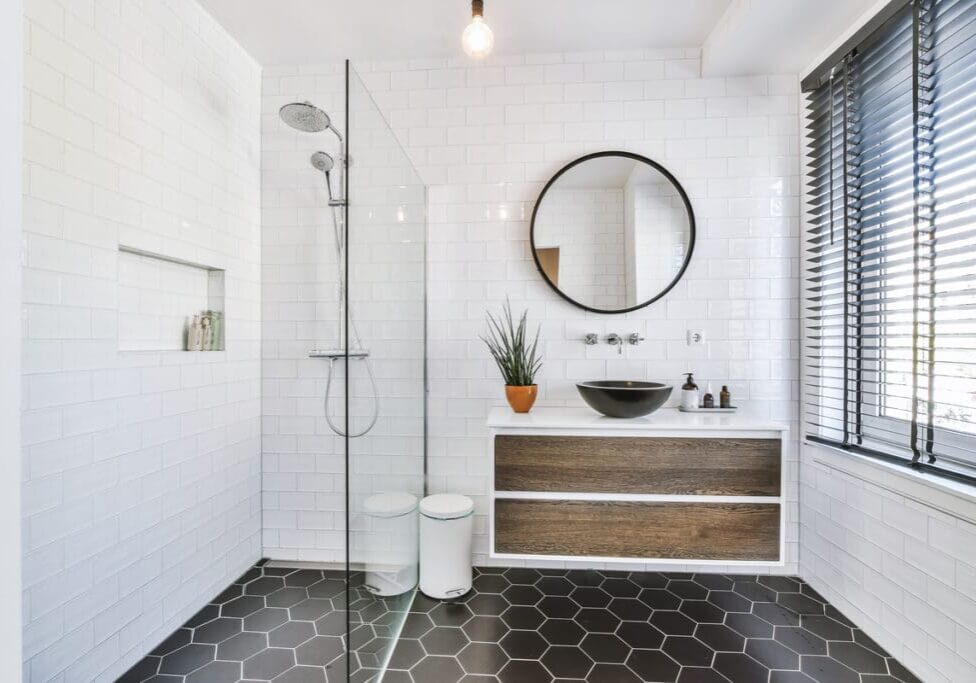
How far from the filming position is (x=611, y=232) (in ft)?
8.32

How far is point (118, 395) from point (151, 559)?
0.67 metres

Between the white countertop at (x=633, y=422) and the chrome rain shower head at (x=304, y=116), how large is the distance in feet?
4.94

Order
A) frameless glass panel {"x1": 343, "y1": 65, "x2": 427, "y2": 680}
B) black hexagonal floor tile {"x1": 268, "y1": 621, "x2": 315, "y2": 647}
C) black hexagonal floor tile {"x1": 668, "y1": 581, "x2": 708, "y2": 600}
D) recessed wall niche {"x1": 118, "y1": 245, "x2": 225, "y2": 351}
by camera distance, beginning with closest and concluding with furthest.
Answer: frameless glass panel {"x1": 343, "y1": 65, "x2": 427, "y2": 680} → recessed wall niche {"x1": 118, "y1": 245, "x2": 225, "y2": 351} → black hexagonal floor tile {"x1": 268, "y1": 621, "x2": 315, "y2": 647} → black hexagonal floor tile {"x1": 668, "y1": 581, "x2": 708, "y2": 600}

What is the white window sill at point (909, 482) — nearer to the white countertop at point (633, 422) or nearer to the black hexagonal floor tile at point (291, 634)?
the white countertop at point (633, 422)

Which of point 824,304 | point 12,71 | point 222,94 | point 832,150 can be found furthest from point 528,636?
point 222,94

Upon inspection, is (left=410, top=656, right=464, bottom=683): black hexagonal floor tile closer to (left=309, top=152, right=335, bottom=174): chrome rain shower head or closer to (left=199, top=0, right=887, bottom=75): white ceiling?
(left=309, top=152, right=335, bottom=174): chrome rain shower head

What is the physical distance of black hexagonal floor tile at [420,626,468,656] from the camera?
6.23ft

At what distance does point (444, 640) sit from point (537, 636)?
385mm

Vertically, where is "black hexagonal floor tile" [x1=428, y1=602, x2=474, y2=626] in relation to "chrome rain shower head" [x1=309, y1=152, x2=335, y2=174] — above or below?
below

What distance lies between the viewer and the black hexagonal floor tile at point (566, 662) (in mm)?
1769

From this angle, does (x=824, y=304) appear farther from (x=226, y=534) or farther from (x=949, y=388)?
(x=226, y=534)

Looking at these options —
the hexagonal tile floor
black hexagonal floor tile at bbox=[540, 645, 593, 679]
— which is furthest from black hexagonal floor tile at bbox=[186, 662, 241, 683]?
black hexagonal floor tile at bbox=[540, 645, 593, 679]

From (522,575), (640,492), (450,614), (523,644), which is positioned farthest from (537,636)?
(640,492)

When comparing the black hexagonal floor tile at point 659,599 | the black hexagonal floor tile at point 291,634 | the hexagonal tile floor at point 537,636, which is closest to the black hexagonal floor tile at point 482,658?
the hexagonal tile floor at point 537,636
